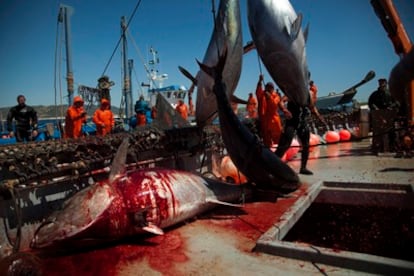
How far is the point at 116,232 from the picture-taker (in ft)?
10.1

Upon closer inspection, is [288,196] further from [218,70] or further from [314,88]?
[314,88]

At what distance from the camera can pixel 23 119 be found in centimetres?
859

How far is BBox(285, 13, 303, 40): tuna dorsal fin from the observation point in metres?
4.51

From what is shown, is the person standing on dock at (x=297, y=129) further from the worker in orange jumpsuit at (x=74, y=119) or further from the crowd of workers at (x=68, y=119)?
the worker in orange jumpsuit at (x=74, y=119)

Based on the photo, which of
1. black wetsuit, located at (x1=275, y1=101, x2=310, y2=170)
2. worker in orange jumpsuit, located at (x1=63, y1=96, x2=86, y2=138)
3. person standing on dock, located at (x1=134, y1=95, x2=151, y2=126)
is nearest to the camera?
black wetsuit, located at (x1=275, y1=101, x2=310, y2=170)

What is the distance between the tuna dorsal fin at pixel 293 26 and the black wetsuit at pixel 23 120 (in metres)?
7.56

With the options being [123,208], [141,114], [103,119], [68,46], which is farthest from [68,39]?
[123,208]

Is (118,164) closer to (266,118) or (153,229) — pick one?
(153,229)

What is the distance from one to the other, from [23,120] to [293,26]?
306 inches

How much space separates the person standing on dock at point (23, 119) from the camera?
8508 millimetres

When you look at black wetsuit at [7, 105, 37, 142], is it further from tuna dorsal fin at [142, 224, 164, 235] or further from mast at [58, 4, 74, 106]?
tuna dorsal fin at [142, 224, 164, 235]

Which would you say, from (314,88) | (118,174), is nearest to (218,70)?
(118,174)

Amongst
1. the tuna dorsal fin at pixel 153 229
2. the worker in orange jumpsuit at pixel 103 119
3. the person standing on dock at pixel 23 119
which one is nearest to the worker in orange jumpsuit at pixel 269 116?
the worker in orange jumpsuit at pixel 103 119

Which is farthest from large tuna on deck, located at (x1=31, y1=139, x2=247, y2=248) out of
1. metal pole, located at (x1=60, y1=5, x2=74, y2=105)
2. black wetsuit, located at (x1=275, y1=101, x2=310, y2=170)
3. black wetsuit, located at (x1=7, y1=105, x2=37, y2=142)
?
metal pole, located at (x1=60, y1=5, x2=74, y2=105)
